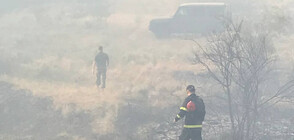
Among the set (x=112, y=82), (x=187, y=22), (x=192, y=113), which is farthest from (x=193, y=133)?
(x=187, y=22)

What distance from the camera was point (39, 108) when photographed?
34.9ft

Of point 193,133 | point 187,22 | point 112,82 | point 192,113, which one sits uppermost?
point 187,22

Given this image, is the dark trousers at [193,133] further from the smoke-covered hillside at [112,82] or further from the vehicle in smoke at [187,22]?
the vehicle in smoke at [187,22]

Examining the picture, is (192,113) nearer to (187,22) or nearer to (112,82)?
(112,82)

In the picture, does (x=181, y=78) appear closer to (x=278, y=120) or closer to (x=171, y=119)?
(x=171, y=119)

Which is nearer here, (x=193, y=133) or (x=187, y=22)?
(x=193, y=133)

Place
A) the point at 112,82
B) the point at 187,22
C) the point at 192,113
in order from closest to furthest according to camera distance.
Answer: the point at 192,113 → the point at 112,82 → the point at 187,22

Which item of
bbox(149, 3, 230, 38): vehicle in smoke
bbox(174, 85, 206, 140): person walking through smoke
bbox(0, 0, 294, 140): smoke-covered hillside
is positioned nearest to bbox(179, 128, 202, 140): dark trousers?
bbox(174, 85, 206, 140): person walking through smoke

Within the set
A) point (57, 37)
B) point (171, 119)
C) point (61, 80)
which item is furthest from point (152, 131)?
point (57, 37)

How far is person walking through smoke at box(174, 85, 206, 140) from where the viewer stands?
658 centimetres

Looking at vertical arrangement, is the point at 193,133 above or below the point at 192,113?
below

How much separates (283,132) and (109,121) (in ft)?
13.7

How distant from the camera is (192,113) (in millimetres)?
6648

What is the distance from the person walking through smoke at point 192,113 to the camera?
6578 millimetres
